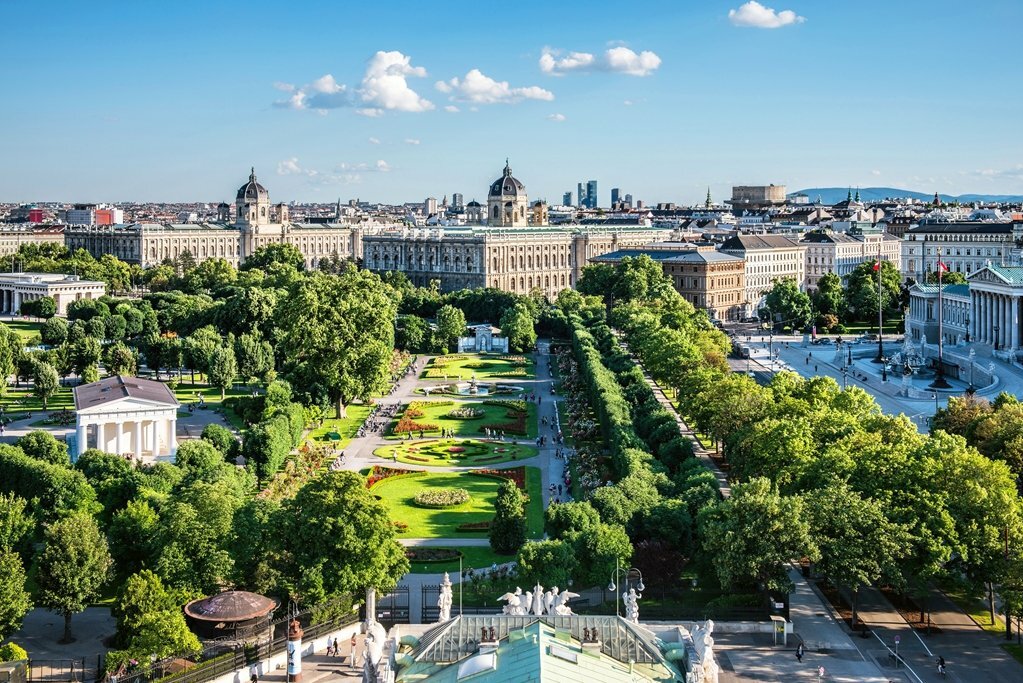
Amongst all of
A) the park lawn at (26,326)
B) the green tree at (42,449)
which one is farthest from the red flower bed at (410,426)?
the park lawn at (26,326)

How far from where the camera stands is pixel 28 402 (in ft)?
307

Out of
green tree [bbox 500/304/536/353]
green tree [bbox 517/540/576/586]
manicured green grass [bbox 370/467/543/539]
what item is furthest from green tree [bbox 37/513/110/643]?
green tree [bbox 500/304/536/353]

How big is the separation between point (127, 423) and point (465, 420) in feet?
77.5

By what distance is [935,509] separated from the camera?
44438 millimetres

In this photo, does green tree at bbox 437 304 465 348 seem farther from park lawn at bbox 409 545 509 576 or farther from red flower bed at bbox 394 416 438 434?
park lawn at bbox 409 545 509 576

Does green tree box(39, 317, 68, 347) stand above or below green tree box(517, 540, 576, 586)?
above

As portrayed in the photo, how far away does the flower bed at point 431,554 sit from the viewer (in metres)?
51.7

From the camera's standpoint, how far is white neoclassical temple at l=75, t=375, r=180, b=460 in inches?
2781

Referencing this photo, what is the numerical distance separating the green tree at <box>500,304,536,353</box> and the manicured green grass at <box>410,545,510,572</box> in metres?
75.9

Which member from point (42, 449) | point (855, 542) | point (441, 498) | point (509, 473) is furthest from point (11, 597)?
point (509, 473)

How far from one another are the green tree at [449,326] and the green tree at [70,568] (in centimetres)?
8559

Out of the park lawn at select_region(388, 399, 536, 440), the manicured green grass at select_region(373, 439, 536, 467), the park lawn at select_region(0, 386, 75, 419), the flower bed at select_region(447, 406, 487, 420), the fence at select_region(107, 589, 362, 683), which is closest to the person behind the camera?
the fence at select_region(107, 589, 362, 683)

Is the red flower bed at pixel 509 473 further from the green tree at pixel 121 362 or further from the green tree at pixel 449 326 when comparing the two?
the green tree at pixel 449 326

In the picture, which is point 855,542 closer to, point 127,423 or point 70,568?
point 70,568
